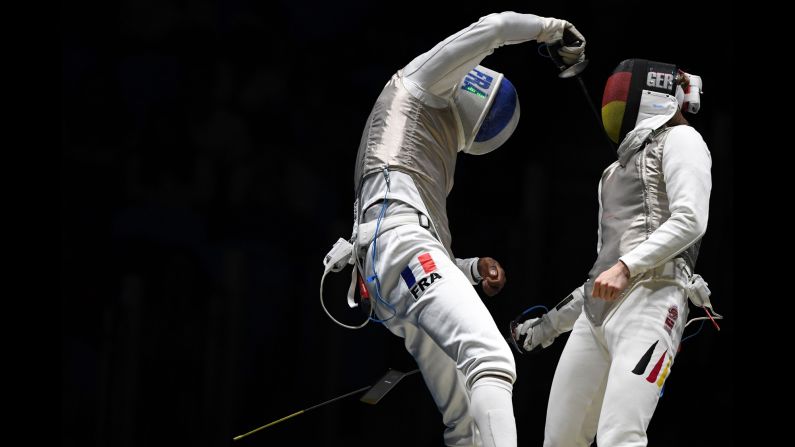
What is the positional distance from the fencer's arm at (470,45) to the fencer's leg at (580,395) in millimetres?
812

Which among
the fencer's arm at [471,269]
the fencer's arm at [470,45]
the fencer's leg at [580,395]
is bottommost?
the fencer's leg at [580,395]

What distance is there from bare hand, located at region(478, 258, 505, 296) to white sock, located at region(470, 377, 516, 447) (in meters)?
0.51

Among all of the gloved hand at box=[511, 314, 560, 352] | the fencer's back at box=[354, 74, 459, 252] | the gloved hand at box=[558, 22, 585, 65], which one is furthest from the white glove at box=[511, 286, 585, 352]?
the gloved hand at box=[558, 22, 585, 65]

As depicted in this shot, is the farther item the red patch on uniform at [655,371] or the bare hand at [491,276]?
the bare hand at [491,276]

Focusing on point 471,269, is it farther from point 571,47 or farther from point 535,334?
point 571,47

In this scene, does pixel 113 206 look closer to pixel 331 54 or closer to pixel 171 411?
pixel 171 411

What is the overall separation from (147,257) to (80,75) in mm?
768

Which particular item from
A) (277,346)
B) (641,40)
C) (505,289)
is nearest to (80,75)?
(277,346)

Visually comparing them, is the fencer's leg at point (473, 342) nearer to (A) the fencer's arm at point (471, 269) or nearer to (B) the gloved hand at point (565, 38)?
(A) the fencer's arm at point (471, 269)

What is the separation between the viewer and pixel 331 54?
3.82 meters

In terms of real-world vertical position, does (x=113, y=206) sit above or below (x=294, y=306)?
above

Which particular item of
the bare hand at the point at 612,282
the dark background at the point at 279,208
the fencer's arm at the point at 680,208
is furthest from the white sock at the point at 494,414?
the dark background at the point at 279,208

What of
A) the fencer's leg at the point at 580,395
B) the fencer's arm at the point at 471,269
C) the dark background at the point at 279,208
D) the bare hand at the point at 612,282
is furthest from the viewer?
the dark background at the point at 279,208

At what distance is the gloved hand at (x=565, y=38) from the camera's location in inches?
Answer: 104
